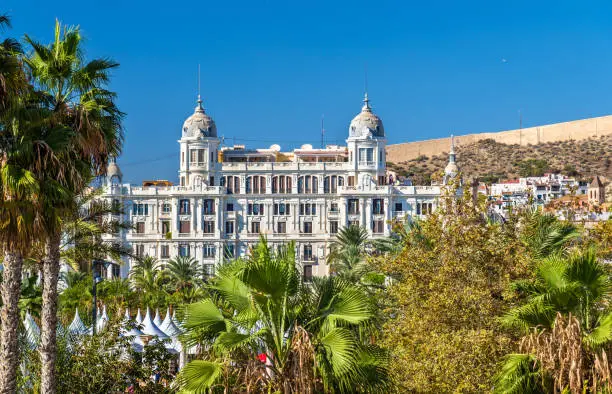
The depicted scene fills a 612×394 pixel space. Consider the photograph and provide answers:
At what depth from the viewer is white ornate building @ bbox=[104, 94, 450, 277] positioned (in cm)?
9062

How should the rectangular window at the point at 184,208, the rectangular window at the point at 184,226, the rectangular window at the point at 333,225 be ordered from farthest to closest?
the rectangular window at the point at 184,208 → the rectangular window at the point at 184,226 → the rectangular window at the point at 333,225

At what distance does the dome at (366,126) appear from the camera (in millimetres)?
92812

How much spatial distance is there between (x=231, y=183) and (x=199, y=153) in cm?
356

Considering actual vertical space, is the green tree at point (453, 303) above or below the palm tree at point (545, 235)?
below

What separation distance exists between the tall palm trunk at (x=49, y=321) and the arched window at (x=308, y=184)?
68.3 metres

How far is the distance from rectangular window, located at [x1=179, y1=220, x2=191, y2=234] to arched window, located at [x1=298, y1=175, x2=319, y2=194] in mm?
9383

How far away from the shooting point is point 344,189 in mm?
90438

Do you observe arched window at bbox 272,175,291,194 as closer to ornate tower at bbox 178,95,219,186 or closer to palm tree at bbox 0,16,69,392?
ornate tower at bbox 178,95,219,186

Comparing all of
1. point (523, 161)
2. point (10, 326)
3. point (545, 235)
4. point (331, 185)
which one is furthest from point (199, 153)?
point (523, 161)

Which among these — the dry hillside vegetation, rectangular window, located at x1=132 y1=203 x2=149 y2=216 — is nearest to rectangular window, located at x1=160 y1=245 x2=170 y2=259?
rectangular window, located at x1=132 y1=203 x2=149 y2=216

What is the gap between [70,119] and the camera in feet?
79.4

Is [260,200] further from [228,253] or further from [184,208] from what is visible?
[228,253]

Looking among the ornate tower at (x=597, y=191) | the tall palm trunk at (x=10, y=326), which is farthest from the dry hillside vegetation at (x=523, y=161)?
the tall palm trunk at (x=10, y=326)

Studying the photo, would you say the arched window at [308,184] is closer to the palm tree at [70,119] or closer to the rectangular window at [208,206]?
the rectangular window at [208,206]
